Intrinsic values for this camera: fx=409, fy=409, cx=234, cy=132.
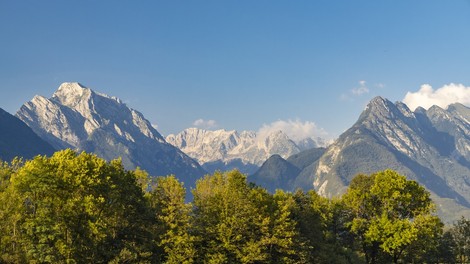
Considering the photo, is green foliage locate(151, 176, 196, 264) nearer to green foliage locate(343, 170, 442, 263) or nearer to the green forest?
the green forest

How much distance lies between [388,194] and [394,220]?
192 inches

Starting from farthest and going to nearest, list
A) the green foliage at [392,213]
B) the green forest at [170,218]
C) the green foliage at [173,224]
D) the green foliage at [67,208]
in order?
the green foliage at [392,213] → the green foliage at [173,224] → the green forest at [170,218] → the green foliage at [67,208]

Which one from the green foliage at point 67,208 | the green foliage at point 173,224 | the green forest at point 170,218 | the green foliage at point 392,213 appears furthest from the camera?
the green foliage at point 392,213

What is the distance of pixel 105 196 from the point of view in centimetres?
5512

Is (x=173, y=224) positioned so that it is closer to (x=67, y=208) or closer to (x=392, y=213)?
(x=67, y=208)

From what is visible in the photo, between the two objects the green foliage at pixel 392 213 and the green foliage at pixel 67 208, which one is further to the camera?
the green foliage at pixel 392 213

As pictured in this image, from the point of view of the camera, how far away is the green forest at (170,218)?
49.3m

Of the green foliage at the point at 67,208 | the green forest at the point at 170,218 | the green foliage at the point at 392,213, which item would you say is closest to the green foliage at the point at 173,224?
the green forest at the point at 170,218

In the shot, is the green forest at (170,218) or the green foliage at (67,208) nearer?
the green foliage at (67,208)

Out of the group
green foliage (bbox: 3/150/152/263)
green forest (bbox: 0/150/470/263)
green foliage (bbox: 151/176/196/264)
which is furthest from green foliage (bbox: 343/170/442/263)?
green foliage (bbox: 3/150/152/263)

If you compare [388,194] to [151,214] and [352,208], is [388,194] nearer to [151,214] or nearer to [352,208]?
[352,208]

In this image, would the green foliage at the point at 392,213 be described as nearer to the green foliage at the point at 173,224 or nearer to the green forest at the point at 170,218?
the green forest at the point at 170,218

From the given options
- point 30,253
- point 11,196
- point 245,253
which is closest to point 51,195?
point 11,196

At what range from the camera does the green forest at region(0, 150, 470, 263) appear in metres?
49.3
